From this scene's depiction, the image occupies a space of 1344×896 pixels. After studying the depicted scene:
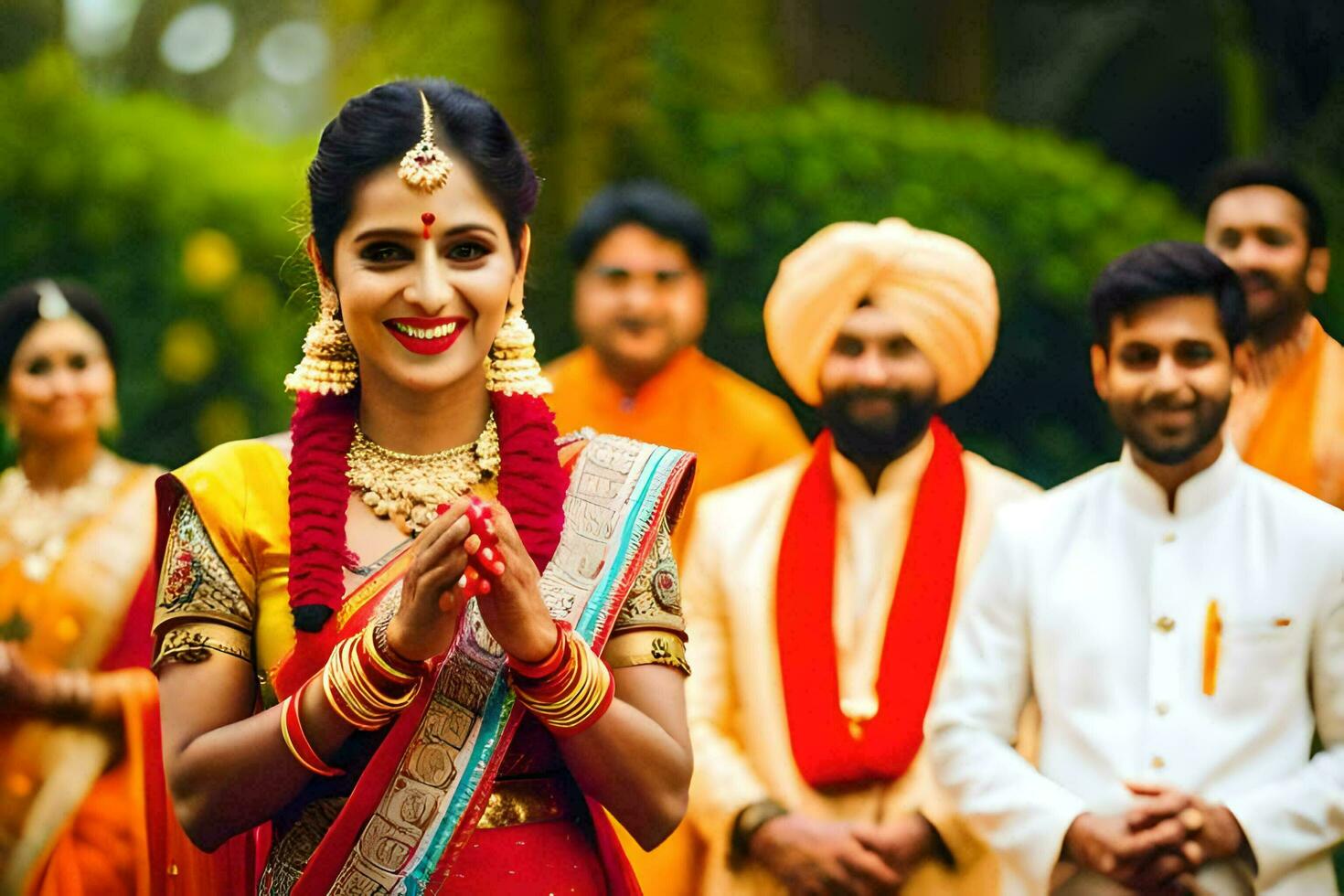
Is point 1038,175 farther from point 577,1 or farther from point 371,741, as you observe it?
point 371,741

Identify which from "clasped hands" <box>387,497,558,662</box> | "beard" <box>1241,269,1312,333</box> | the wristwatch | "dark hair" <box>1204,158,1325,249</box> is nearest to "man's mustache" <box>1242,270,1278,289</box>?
"beard" <box>1241,269,1312,333</box>

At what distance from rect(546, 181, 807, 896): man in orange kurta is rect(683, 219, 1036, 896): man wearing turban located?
1019 millimetres

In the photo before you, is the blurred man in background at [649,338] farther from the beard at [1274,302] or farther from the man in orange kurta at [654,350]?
the beard at [1274,302]

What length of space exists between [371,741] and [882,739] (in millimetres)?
1896

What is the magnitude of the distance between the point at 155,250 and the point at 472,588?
4576 mm

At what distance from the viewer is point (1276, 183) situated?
5.16 m

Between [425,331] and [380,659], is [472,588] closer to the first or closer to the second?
[380,659]

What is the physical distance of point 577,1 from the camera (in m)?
8.05

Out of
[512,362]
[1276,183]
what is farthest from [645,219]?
[512,362]

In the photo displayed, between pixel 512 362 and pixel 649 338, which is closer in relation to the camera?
pixel 512 362

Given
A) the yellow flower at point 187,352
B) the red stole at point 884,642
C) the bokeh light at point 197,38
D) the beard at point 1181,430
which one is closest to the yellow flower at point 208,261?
the yellow flower at point 187,352

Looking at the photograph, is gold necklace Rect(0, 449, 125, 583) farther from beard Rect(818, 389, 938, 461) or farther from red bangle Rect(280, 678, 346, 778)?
red bangle Rect(280, 678, 346, 778)

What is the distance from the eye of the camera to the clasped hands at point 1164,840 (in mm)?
3814

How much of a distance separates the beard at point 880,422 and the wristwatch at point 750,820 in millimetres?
903
